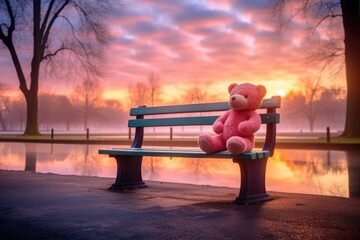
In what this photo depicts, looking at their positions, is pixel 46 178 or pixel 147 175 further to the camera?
pixel 147 175

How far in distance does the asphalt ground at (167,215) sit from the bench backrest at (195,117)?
36.4 inches

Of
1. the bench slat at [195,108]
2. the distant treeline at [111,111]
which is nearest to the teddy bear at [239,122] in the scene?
the bench slat at [195,108]

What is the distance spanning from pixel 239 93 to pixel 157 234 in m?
2.39

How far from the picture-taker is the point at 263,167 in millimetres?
5203

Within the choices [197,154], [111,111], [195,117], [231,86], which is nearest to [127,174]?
[195,117]

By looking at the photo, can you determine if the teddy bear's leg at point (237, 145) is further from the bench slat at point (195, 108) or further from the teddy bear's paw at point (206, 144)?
the bench slat at point (195, 108)

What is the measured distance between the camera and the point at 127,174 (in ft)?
21.3

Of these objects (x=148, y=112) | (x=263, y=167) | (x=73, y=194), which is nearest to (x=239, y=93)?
(x=263, y=167)

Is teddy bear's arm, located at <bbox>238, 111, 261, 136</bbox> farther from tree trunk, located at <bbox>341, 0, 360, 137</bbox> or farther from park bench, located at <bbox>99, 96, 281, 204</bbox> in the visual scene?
tree trunk, located at <bbox>341, 0, 360, 137</bbox>

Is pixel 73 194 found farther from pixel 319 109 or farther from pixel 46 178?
pixel 319 109

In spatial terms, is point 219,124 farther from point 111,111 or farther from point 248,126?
point 111,111

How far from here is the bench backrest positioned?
5273mm

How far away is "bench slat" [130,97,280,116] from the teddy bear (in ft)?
0.49

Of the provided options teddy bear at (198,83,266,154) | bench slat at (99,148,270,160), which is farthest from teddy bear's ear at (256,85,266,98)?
bench slat at (99,148,270,160)
